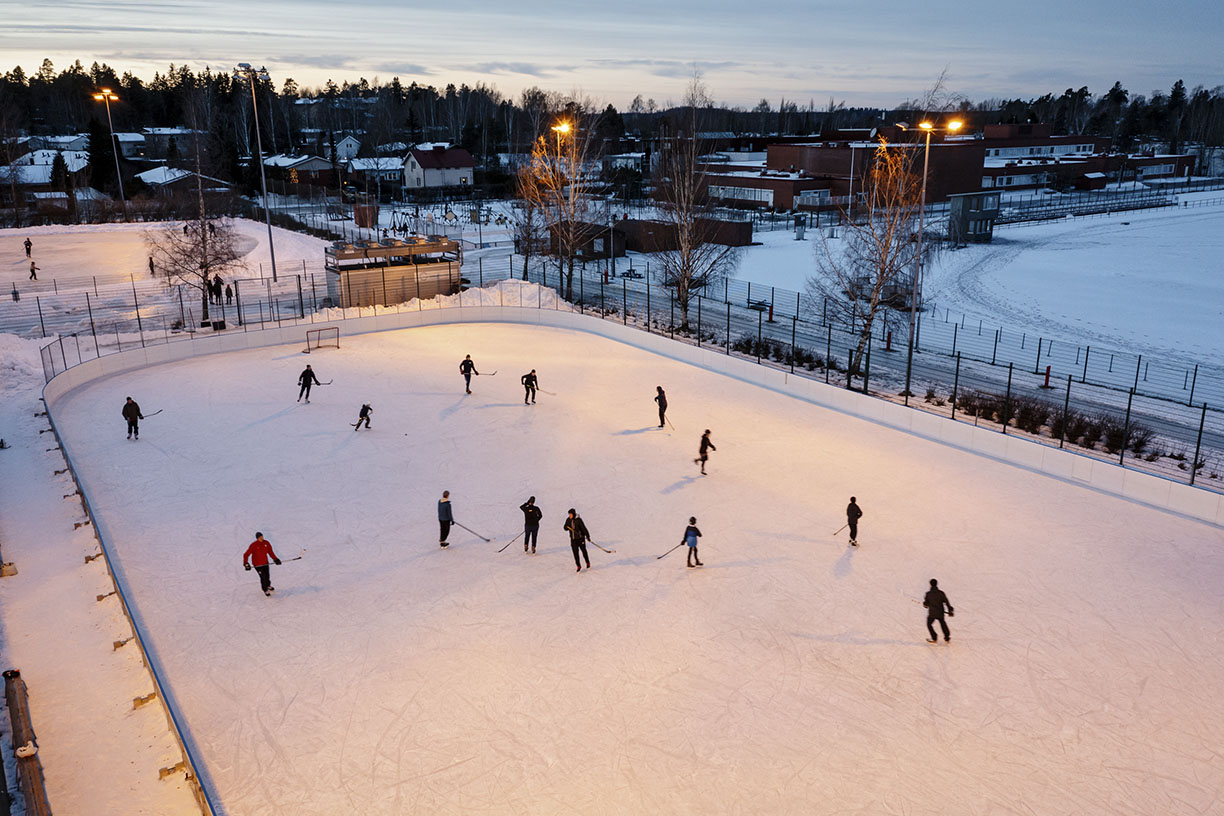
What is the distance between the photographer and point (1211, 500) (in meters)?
15.2

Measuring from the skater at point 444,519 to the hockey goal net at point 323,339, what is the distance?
54.5 feet

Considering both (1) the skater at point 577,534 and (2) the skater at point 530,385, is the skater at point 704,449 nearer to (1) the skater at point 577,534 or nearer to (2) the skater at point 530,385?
(1) the skater at point 577,534

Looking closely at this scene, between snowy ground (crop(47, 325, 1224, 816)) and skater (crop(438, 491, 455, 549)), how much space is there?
293 mm

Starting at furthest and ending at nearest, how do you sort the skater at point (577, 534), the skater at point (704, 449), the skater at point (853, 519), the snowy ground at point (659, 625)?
the skater at point (704, 449)
the skater at point (853, 519)
the skater at point (577, 534)
the snowy ground at point (659, 625)

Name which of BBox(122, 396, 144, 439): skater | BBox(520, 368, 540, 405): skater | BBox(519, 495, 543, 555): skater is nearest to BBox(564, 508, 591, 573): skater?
BBox(519, 495, 543, 555): skater

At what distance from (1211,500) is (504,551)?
1324 centimetres

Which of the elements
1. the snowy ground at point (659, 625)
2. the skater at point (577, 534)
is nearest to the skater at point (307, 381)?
the snowy ground at point (659, 625)

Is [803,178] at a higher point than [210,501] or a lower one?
higher

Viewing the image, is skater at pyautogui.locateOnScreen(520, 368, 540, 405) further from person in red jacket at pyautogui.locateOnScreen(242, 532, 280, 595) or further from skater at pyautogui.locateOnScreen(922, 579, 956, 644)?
skater at pyautogui.locateOnScreen(922, 579, 956, 644)

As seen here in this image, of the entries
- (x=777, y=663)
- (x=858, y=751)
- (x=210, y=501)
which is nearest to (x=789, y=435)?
(x=777, y=663)

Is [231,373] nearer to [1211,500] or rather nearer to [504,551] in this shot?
[504,551]

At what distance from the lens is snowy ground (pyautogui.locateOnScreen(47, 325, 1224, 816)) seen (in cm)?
889

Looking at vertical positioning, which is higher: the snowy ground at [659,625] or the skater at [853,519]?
the skater at [853,519]

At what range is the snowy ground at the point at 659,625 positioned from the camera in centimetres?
889
